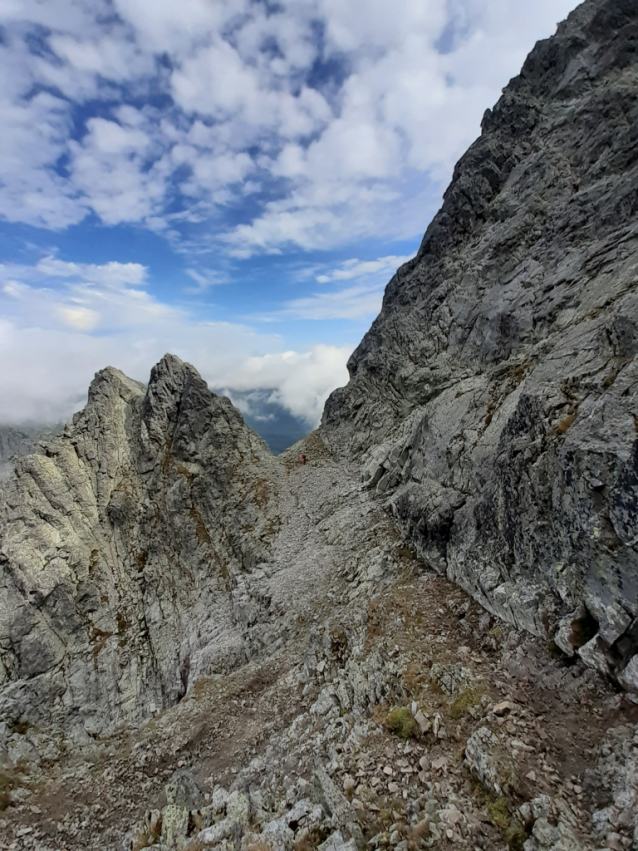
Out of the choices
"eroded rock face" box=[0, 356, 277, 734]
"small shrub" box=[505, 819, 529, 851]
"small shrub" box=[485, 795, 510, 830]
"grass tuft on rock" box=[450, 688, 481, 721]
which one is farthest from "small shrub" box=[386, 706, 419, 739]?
"eroded rock face" box=[0, 356, 277, 734]

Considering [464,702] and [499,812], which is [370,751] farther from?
[499,812]

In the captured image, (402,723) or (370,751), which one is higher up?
(402,723)

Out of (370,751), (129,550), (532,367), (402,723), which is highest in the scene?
(532,367)

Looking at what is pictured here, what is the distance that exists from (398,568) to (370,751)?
11.0m

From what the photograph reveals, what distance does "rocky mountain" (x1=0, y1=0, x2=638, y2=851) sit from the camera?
10.5m

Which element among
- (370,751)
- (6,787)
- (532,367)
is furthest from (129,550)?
(532,367)

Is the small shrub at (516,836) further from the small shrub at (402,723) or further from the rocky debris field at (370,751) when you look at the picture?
the small shrub at (402,723)

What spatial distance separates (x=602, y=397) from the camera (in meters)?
13.8

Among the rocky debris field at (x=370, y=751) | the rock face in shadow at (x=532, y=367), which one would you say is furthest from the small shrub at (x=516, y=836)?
the rock face in shadow at (x=532, y=367)

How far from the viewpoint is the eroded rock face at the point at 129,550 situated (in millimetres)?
29438

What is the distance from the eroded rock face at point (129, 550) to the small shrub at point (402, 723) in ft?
49.1

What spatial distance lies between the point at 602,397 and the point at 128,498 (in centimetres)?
4392

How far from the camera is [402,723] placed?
12.0m

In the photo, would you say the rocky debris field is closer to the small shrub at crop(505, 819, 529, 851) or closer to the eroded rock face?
the small shrub at crop(505, 819, 529, 851)
